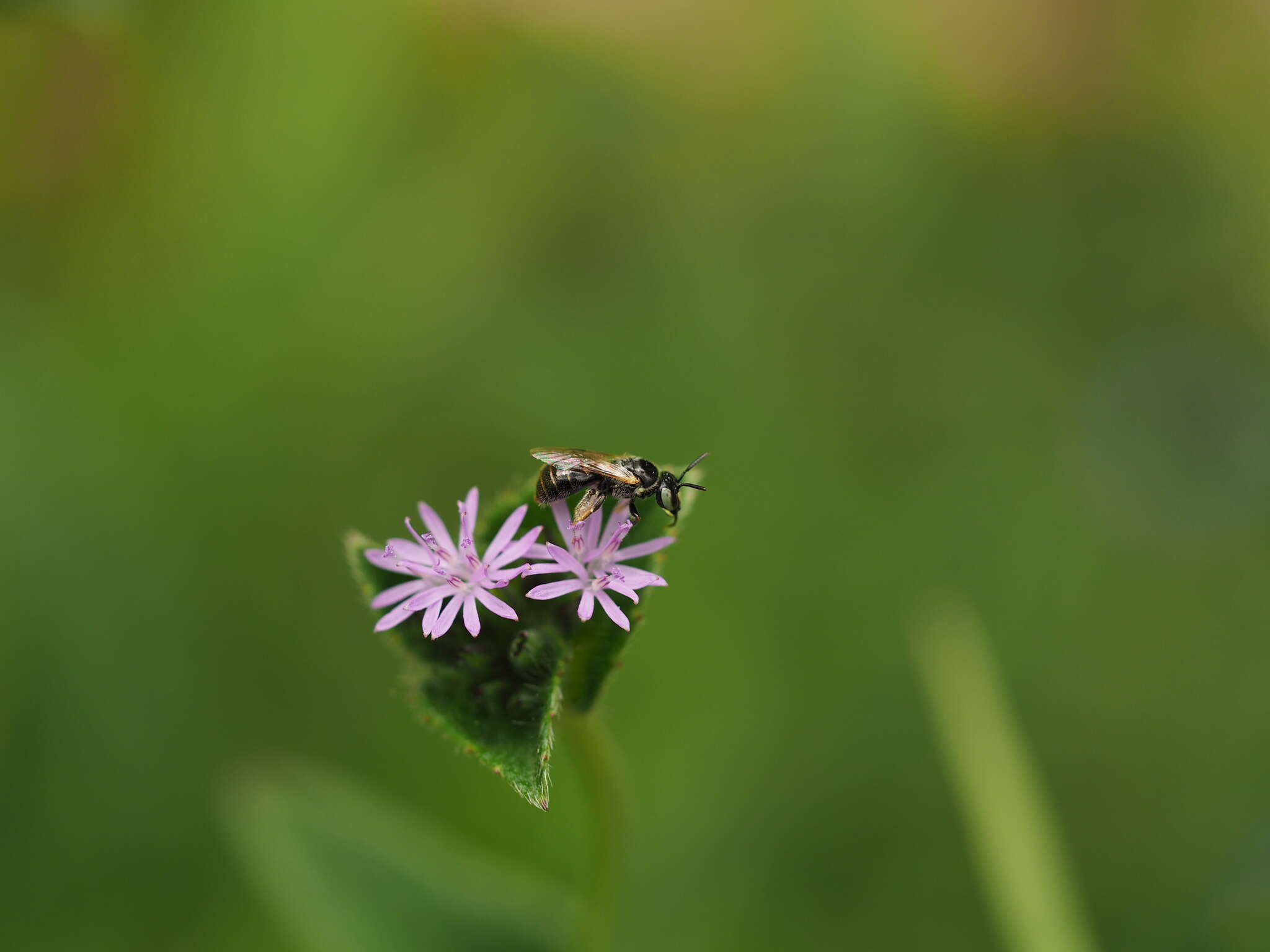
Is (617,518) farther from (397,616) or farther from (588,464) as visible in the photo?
(397,616)

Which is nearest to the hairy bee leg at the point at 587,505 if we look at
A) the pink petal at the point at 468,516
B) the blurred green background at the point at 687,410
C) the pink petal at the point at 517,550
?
the pink petal at the point at 517,550

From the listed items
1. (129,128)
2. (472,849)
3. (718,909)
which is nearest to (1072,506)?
(718,909)

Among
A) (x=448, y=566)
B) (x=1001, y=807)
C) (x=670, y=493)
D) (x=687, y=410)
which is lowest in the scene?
(x=448, y=566)

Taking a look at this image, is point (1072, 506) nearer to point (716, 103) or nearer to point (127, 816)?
point (716, 103)

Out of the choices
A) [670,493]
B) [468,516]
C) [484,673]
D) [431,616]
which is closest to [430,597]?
[431,616]

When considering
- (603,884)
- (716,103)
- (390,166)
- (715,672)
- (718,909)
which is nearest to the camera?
(603,884)

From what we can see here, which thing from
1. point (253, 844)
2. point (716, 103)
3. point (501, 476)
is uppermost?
point (716, 103)

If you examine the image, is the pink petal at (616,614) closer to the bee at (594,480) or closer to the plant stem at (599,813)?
the bee at (594,480)
